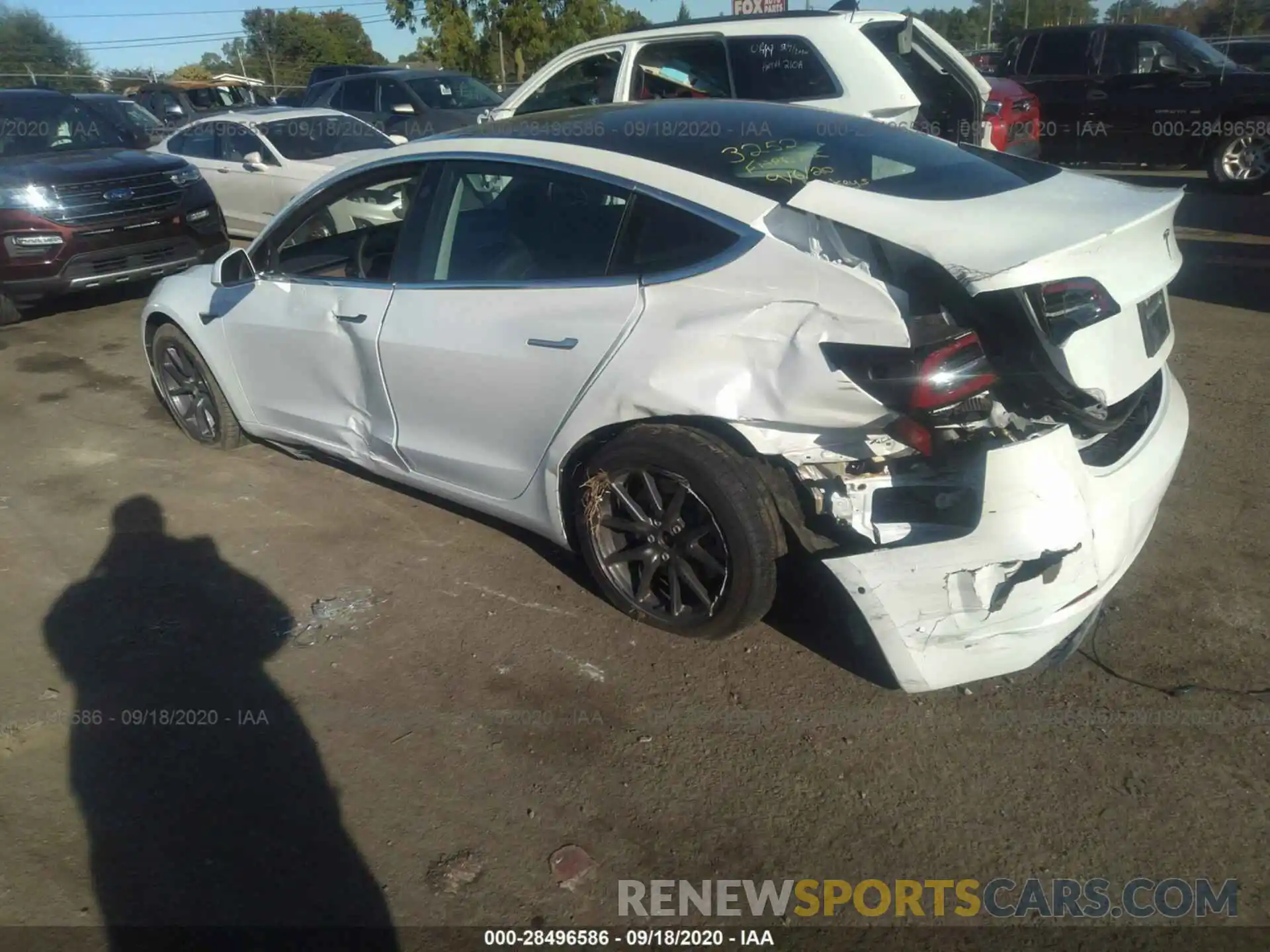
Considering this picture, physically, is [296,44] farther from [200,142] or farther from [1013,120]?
[1013,120]

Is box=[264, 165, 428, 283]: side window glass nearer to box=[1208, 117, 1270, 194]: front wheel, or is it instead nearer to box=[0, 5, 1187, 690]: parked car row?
box=[0, 5, 1187, 690]: parked car row

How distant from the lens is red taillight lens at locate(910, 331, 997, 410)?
2764 millimetres

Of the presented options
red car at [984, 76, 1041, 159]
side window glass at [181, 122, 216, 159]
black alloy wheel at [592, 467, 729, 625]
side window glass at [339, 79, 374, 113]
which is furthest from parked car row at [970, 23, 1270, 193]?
black alloy wheel at [592, 467, 729, 625]

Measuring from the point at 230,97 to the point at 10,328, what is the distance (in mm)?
21422

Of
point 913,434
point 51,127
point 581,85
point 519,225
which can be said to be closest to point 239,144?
point 51,127

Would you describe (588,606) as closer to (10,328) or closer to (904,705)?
(904,705)

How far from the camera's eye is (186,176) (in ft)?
28.9

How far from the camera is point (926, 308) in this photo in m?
2.89

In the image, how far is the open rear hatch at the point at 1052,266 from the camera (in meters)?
2.76

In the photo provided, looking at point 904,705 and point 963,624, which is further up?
point 963,624

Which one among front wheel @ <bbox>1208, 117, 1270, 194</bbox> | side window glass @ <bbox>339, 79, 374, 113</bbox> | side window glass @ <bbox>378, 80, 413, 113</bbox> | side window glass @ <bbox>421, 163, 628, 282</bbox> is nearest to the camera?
side window glass @ <bbox>421, 163, 628, 282</bbox>

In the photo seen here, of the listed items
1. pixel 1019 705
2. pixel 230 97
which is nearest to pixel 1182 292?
pixel 1019 705

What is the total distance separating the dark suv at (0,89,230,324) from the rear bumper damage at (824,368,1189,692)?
7330 mm

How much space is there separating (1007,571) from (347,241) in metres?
3.54
